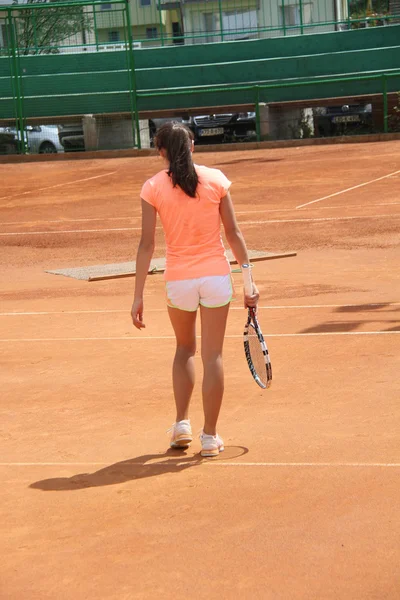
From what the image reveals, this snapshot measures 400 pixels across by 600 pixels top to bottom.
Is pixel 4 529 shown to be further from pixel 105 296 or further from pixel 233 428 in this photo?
pixel 105 296

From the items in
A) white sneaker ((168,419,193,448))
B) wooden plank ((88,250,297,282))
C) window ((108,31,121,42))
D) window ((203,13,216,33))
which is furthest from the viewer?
window ((203,13,216,33))

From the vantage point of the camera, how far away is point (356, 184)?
76.4 ft

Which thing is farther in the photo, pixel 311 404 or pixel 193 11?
pixel 193 11

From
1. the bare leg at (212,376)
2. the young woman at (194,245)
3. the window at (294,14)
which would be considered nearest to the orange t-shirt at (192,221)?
the young woman at (194,245)

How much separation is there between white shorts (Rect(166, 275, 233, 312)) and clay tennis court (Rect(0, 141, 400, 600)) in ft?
3.06

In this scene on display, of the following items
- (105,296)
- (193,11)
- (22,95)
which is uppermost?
(193,11)

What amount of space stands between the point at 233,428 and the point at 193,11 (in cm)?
4128

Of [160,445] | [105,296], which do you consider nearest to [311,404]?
[160,445]

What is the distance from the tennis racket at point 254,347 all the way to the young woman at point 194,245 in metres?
0.07

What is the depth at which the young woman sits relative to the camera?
5988 millimetres

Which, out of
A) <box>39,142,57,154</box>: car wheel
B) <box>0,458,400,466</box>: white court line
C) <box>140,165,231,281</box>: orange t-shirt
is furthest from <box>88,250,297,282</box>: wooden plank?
<box>39,142,57,154</box>: car wheel

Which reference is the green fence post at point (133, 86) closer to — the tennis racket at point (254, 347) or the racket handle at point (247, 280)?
the tennis racket at point (254, 347)

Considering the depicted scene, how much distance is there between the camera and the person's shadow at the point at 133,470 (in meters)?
5.90

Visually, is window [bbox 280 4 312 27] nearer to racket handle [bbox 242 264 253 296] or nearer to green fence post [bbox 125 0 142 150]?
green fence post [bbox 125 0 142 150]
